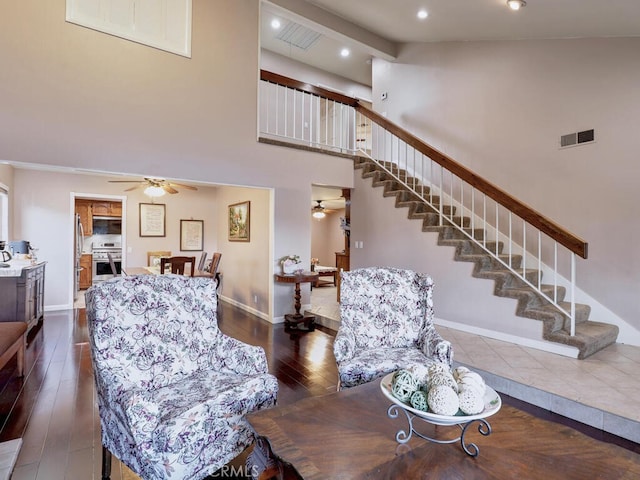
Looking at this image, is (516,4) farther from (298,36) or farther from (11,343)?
(11,343)

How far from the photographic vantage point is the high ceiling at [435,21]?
141 inches

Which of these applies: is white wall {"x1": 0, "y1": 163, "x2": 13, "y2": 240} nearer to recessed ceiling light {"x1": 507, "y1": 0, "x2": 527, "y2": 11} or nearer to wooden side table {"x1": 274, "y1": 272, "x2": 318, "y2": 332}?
wooden side table {"x1": 274, "y1": 272, "x2": 318, "y2": 332}

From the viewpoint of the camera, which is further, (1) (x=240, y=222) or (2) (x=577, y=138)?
(1) (x=240, y=222)

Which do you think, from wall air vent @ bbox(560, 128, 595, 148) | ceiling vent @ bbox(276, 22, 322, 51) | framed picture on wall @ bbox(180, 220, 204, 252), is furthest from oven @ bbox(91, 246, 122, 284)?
wall air vent @ bbox(560, 128, 595, 148)

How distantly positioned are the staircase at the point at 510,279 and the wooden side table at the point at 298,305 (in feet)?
5.37

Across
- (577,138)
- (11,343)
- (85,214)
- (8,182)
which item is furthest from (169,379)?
(85,214)

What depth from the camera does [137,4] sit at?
389 centimetres

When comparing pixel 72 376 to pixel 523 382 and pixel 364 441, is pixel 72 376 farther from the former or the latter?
pixel 523 382

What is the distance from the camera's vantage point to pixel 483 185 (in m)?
3.77

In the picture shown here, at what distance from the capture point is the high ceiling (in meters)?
3.59

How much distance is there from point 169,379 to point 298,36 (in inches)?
263

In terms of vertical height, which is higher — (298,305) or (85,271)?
(85,271)

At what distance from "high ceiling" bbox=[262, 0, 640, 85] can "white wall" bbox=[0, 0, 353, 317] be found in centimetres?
129

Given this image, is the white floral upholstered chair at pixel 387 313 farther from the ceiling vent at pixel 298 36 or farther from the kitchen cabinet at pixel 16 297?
the ceiling vent at pixel 298 36
